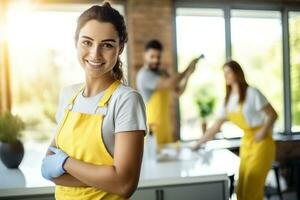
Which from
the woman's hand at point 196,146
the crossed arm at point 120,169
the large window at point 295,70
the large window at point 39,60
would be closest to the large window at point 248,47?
the large window at point 295,70

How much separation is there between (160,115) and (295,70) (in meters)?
0.46

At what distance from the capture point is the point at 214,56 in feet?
3.44

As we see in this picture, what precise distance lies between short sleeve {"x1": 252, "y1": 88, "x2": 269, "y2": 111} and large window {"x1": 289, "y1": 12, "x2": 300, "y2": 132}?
0.10 meters

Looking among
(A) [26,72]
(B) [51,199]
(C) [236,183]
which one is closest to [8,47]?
(A) [26,72]

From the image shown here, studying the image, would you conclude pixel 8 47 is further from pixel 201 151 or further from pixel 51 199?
pixel 201 151

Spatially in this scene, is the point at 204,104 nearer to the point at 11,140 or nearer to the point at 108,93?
the point at 108,93

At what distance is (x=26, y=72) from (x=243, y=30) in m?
0.75

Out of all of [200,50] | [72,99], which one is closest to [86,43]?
[72,99]

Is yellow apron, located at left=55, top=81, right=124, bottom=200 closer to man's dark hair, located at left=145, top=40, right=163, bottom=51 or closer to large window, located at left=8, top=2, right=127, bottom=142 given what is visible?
large window, located at left=8, top=2, right=127, bottom=142

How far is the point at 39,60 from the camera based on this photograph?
3.95ft

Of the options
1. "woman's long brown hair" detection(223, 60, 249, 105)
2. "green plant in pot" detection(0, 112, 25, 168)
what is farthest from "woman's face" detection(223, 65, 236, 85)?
"green plant in pot" detection(0, 112, 25, 168)

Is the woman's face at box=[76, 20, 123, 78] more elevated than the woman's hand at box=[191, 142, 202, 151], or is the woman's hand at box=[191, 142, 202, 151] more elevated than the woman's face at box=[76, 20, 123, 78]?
the woman's face at box=[76, 20, 123, 78]

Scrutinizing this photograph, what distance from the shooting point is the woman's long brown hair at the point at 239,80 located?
1.00 meters

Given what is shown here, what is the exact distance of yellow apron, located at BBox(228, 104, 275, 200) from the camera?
1.03 m
